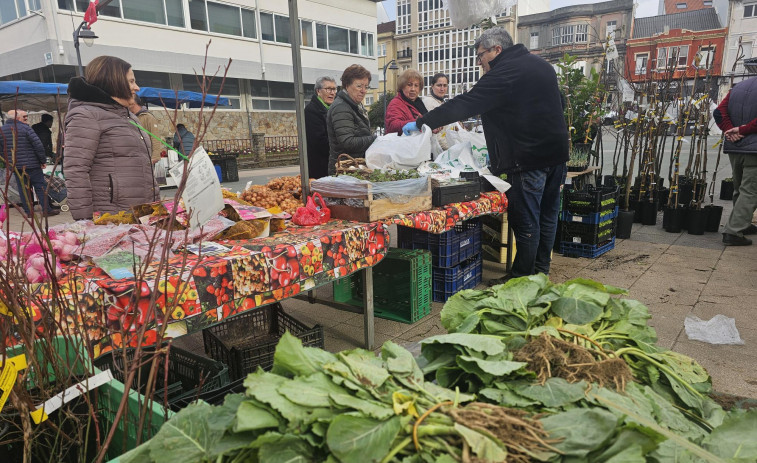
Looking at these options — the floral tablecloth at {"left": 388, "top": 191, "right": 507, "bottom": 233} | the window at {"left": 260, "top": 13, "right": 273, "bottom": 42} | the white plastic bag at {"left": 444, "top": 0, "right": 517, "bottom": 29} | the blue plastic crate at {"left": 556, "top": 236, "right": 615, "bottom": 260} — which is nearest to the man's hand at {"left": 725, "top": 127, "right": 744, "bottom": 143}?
the blue plastic crate at {"left": 556, "top": 236, "right": 615, "bottom": 260}

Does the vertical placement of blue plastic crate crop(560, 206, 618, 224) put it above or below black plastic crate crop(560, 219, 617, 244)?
above

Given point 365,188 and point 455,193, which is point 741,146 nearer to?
point 455,193

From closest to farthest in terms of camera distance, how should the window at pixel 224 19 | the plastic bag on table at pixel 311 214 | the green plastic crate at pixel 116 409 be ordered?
the green plastic crate at pixel 116 409, the plastic bag on table at pixel 311 214, the window at pixel 224 19

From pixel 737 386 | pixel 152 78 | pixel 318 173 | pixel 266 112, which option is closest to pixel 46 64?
pixel 152 78

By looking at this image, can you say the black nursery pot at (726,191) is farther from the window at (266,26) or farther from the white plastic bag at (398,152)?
the window at (266,26)

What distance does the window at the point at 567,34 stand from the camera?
50875 mm

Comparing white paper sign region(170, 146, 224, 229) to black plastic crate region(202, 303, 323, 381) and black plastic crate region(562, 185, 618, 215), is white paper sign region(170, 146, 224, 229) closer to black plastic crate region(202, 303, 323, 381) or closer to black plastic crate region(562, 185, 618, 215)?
black plastic crate region(202, 303, 323, 381)

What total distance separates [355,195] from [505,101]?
5.62 feet

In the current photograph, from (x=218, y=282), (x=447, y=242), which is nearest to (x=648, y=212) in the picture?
(x=447, y=242)

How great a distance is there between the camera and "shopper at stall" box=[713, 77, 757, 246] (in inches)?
209

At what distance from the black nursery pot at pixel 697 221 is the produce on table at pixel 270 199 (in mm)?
5702

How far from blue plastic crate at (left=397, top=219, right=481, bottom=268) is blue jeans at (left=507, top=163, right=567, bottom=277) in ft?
1.34

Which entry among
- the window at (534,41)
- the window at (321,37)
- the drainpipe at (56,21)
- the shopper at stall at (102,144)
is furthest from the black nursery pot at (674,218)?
the window at (534,41)

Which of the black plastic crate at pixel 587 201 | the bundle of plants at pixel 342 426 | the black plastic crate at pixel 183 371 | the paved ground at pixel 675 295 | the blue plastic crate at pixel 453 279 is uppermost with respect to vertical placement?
the bundle of plants at pixel 342 426
